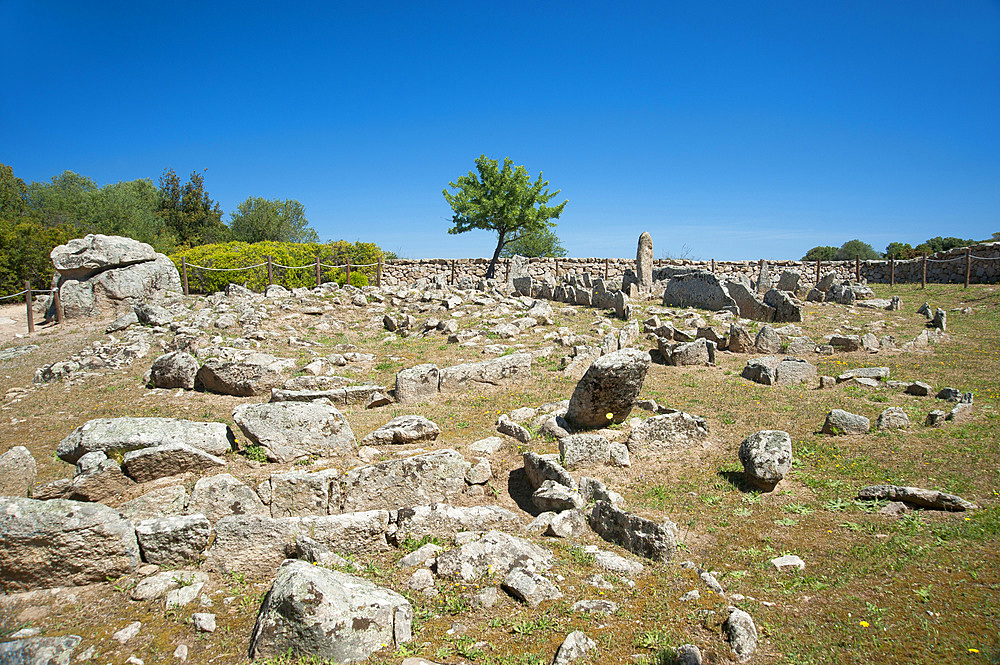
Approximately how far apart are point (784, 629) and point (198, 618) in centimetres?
455

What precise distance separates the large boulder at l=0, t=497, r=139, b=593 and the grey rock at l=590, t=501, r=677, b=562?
175 inches

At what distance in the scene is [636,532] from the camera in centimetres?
540

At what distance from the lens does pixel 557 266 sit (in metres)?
32.9

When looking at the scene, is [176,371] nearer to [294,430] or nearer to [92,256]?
[294,430]

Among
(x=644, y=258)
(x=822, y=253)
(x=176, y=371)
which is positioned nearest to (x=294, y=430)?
(x=176, y=371)

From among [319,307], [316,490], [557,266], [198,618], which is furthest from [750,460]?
[557,266]

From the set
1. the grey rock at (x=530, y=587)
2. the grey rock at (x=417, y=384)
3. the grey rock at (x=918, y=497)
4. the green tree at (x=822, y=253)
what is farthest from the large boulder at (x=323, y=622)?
the green tree at (x=822, y=253)

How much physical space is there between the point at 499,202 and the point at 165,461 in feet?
87.9

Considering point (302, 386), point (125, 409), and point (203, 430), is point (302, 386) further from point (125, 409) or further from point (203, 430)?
point (203, 430)

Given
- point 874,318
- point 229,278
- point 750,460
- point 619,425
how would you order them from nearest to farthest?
point 750,460 < point 619,425 < point 874,318 < point 229,278

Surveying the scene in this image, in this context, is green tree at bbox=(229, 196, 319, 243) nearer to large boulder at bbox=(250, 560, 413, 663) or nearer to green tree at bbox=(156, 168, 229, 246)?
green tree at bbox=(156, 168, 229, 246)

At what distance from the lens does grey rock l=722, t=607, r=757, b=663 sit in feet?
12.9

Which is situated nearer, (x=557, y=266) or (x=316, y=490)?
(x=316, y=490)

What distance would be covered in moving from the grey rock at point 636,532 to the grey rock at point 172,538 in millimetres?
3880
